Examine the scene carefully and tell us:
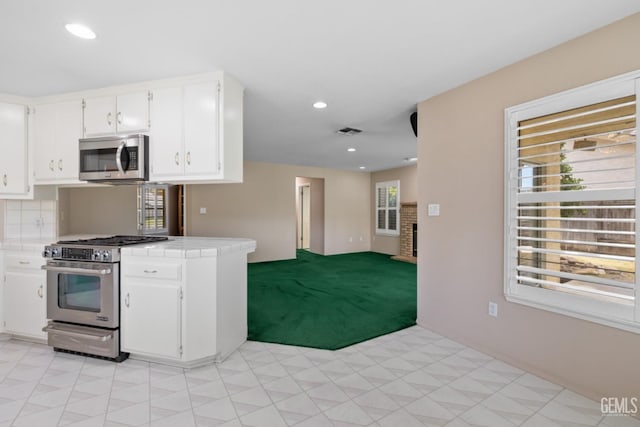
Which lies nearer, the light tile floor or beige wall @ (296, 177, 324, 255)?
the light tile floor

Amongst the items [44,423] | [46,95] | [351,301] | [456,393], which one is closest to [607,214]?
[456,393]

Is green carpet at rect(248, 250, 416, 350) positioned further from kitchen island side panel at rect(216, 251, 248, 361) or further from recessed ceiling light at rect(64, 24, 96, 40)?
recessed ceiling light at rect(64, 24, 96, 40)

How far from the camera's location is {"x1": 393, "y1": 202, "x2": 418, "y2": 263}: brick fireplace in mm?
7473

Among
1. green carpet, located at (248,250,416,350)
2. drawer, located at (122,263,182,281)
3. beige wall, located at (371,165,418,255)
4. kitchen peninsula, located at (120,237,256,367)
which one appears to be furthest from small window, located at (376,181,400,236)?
drawer, located at (122,263,182,281)

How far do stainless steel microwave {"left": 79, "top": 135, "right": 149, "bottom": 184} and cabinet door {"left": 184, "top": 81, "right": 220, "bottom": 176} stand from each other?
1.39 feet

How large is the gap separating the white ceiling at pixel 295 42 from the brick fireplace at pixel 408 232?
454 cm

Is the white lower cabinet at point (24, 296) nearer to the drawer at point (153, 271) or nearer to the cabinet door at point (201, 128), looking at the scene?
the drawer at point (153, 271)

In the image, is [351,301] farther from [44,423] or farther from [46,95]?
[46,95]

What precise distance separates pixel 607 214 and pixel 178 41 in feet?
10.1

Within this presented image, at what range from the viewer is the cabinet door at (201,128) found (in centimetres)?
262

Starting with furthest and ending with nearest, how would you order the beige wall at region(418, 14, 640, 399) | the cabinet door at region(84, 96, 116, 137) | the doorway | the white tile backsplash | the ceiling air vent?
1. the doorway
2. the ceiling air vent
3. the white tile backsplash
4. the cabinet door at region(84, 96, 116, 137)
5. the beige wall at region(418, 14, 640, 399)

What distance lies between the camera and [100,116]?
294 centimetres

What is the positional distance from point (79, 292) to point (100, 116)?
64.4 inches

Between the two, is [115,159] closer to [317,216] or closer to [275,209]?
[275,209]
